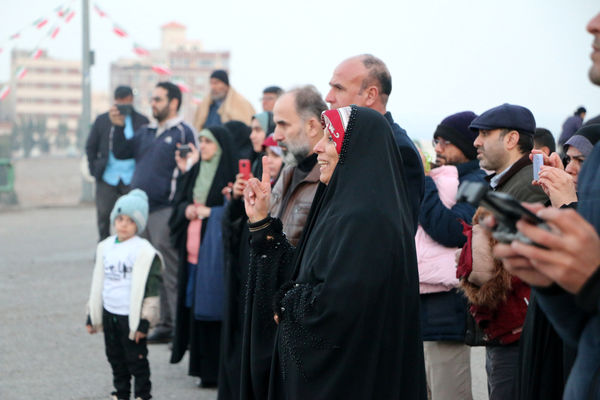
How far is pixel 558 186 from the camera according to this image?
3.32 m

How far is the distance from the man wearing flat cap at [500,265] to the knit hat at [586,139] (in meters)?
0.32

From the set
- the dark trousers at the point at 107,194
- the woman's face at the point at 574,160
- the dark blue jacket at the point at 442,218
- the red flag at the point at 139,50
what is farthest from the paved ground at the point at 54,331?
the red flag at the point at 139,50

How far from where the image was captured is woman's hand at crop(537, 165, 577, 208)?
129 inches

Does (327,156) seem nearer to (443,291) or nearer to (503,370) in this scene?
(503,370)

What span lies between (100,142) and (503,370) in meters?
7.47

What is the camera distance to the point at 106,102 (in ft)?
411

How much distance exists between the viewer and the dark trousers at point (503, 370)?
13.1ft

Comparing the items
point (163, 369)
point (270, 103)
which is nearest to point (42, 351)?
point (163, 369)

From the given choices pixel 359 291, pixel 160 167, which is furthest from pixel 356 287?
pixel 160 167

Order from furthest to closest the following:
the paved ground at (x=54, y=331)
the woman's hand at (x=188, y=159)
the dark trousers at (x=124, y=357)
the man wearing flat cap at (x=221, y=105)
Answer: the man wearing flat cap at (x=221, y=105) → the woman's hand at (x=188, y=159) → the paved ground at (x=54, y=331) → the dark trousers at (x=124, y=357)

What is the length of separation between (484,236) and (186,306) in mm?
3661

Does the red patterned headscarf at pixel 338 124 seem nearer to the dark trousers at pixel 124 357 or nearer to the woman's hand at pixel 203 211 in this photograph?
the dark trousers at pixel 124 357

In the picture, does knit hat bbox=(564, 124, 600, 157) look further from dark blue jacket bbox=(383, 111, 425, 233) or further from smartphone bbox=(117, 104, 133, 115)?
smartphone bbox=(117, 104, 133, 115)

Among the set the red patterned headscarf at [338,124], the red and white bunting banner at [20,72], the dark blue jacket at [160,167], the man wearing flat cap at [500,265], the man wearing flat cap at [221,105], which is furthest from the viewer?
the red and white bunting banner at [20,72]
